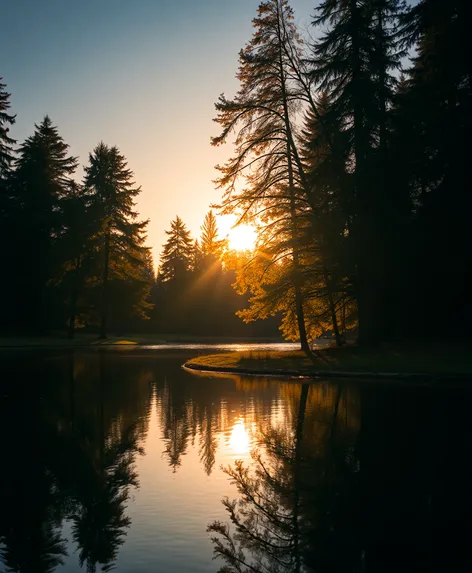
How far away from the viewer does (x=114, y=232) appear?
6506 cm

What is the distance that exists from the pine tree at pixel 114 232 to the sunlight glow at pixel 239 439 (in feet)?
169

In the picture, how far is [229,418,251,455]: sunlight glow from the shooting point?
1041 cm

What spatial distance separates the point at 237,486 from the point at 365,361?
63.3 feet

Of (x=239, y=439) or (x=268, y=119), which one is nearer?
(x=239, y=439)

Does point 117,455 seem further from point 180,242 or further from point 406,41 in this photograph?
point 180,242

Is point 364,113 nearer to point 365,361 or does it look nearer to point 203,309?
point 365,361

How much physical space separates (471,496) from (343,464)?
85.6 inches

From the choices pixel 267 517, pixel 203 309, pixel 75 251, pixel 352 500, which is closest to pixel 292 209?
pixel 352 500

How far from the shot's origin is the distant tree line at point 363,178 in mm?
28625

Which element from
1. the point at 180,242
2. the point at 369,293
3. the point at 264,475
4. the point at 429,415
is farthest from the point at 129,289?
the point at 264,475

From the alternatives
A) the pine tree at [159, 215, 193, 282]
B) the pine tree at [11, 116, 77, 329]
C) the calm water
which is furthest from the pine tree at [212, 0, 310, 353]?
the pine tree at [159, 215, 193, 282]

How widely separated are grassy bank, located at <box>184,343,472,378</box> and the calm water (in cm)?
847

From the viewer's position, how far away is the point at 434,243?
28.5 metres

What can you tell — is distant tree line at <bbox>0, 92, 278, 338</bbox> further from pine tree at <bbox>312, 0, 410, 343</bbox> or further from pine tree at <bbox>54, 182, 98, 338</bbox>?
pine tree at <bbox>312, 0, 410, 343</bbox>
